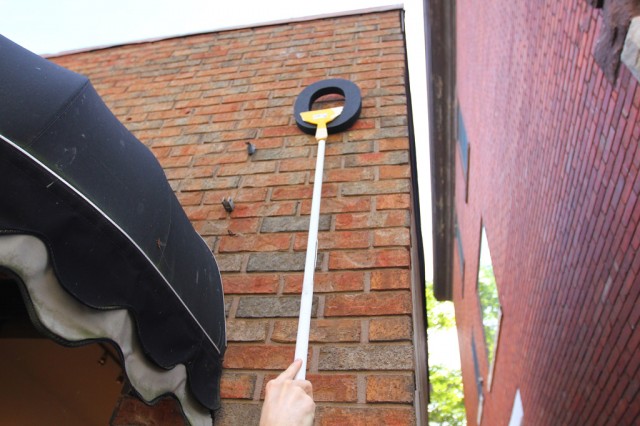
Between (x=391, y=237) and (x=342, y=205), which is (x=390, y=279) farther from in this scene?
(x=342, y=205)

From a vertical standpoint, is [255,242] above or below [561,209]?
below

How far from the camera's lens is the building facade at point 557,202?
2.71m

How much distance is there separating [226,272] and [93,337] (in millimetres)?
1020

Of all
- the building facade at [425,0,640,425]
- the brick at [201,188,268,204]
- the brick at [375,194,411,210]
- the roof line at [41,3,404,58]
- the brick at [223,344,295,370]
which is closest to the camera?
the brick at [223,344,295,370]

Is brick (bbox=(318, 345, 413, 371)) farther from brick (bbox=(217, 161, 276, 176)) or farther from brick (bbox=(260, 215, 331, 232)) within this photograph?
brick (bbox=(217, 161, 276, 176))

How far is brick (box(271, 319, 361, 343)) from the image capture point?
5.97 feet

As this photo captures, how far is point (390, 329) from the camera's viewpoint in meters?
1.79

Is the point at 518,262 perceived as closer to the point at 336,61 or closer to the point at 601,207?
the point at 601,207

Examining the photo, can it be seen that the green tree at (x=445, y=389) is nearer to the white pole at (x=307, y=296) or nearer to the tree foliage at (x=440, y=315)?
the tree foliage at (x=440, y=315)

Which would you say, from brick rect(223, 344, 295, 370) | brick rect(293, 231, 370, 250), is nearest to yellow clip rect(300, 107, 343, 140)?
brick rect(293, 231, 370, 250)

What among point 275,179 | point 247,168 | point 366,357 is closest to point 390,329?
point 366,357

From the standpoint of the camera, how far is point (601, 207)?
2.99m

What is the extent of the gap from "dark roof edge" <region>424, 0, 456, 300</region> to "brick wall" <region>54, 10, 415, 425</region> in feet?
20.1

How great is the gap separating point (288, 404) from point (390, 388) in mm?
611
